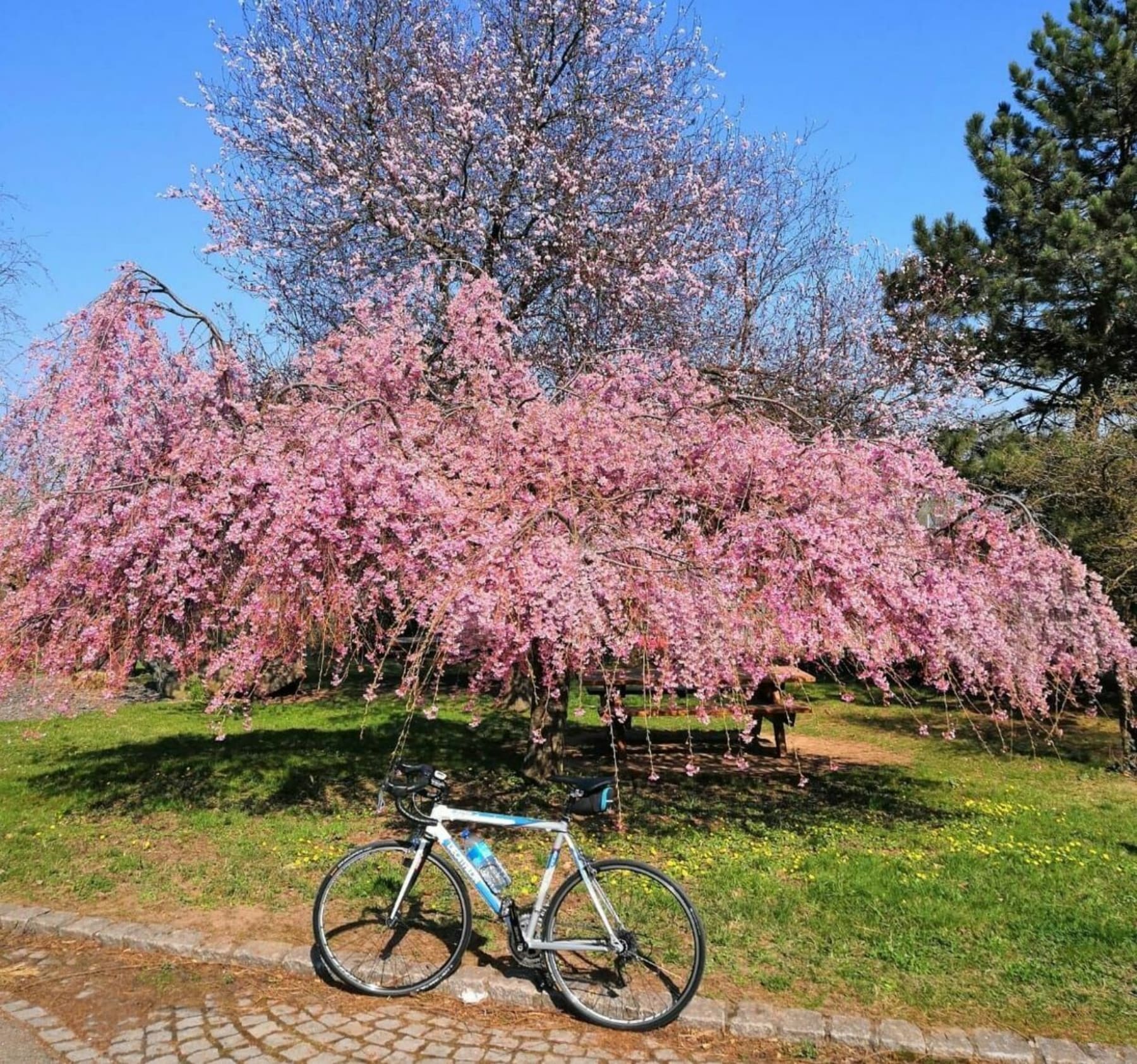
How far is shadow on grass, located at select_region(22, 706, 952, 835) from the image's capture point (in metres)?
7.49

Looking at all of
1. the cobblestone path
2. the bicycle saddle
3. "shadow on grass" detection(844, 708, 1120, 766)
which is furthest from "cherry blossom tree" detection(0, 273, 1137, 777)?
"shadow on grass" detection(844, 708, 1120, 766)

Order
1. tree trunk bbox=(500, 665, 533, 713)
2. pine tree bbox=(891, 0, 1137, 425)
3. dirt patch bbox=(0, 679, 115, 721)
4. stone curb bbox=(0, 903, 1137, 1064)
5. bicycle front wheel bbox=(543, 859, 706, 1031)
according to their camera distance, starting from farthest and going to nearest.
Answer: pine tree bbox=(891, 0, 1137, 425) → dirt patch bbox=(0, 679, 115, 721) → tree trunk bbox=(500, 665, 533, 713) → bicycle front wheel bbox=(543, 859, 706, 1031) → stone curb bbox=(0, 903, 1137, 1064)

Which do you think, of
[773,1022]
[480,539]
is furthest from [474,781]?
[773,1022]

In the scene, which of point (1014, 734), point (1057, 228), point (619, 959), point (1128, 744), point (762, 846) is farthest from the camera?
point (1057, 228)

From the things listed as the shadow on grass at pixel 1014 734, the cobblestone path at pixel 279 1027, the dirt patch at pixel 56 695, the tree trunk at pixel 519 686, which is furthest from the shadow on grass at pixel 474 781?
the cobblestone path at pixel 279 1027

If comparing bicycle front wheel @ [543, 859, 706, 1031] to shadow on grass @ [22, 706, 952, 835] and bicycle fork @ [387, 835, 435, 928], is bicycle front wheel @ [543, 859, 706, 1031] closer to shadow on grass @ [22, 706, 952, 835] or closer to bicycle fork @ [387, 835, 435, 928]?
bicycle fork @ [387, 835, 435, 928]

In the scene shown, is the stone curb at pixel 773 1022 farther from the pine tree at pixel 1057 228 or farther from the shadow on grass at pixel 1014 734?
the pine tree at pixel 1057 228

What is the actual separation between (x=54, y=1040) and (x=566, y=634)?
2.98 m

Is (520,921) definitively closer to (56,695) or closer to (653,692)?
(653,692)

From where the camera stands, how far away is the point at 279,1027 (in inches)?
151

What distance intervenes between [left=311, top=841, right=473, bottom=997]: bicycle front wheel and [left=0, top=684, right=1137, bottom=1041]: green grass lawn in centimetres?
45

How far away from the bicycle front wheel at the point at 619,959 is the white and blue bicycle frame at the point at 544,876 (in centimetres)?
1

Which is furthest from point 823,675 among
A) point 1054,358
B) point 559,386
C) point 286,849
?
point 286,849

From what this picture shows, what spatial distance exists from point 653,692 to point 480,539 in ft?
4.59
